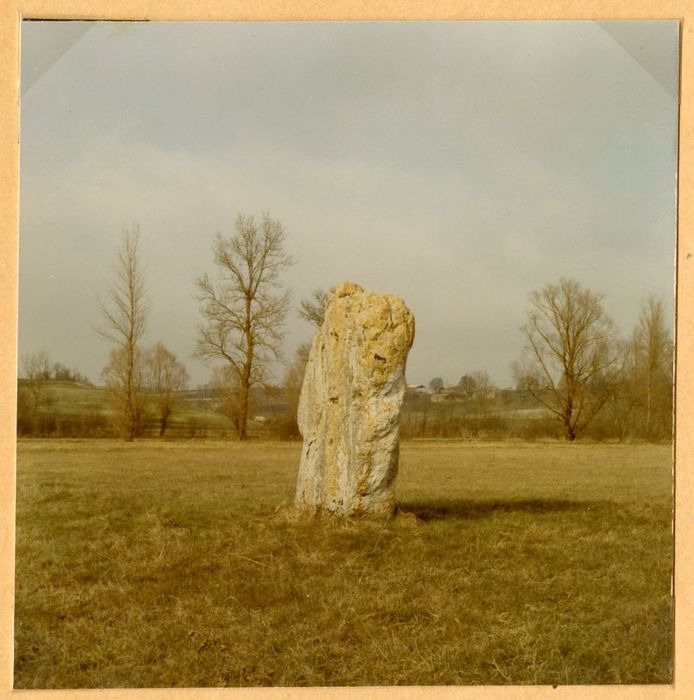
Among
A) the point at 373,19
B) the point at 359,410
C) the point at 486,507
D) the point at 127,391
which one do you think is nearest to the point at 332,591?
the point at 359,410

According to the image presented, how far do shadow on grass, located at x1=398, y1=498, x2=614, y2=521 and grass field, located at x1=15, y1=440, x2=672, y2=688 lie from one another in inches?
3.0

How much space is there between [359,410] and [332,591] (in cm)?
287

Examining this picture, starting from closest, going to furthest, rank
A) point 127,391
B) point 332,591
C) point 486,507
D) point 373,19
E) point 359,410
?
point 373,19 → point 332,591 → point 359,410 → point 486,507 → point 127,391

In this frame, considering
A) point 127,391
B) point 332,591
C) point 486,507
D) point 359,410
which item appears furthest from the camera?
point 127,391

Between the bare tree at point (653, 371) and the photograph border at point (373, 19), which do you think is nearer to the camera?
the photograph border at point (373, 19)

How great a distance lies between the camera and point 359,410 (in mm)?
9852

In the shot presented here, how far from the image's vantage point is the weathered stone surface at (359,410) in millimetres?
9750

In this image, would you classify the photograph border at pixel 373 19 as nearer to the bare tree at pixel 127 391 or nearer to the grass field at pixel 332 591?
the grass field at pixel 332 591

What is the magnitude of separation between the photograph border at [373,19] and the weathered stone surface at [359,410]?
12.0 feet

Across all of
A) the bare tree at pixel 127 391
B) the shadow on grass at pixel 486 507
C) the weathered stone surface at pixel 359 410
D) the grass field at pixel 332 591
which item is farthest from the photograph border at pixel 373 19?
the bare tree at pixel 127 391

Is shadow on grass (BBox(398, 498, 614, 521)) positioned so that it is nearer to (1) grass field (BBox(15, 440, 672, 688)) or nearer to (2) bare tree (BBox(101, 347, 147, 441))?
(1) grass field (BBox(15, 440, 672, 688))

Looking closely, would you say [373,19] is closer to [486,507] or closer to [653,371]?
[486,507]

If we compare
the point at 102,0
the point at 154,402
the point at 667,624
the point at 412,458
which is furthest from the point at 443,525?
the point at 154,402

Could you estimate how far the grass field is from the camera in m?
6.38
